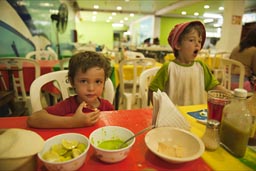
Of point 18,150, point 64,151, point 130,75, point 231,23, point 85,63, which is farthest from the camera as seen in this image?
point 231,23

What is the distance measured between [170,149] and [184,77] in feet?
2.83

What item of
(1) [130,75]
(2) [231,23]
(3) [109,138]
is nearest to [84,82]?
(3) [109,138]

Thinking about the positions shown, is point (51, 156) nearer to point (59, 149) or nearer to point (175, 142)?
point (59, 149)

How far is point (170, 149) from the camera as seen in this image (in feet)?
1.90

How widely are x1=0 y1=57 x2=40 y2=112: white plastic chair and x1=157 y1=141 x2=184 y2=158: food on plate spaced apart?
1849 mm

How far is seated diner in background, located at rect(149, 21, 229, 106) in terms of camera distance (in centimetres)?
128

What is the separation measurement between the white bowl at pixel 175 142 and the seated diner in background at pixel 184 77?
639 mm

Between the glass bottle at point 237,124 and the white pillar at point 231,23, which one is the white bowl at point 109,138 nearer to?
the glass bottle at point 237,124

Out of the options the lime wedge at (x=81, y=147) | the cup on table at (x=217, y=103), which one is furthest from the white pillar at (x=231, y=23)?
the lime wedge at (x=81, y=147)

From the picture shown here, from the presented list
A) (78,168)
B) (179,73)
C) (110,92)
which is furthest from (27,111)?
(78,168)

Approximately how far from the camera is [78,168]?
19.4 inches

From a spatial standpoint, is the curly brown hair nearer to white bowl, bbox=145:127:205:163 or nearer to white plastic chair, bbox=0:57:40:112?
white bowl, bbox=145:127:205:163

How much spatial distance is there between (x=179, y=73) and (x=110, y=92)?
534 mm

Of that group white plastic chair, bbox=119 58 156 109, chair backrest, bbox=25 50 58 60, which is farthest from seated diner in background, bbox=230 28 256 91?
chair backrest, bbox=25 50 58 60
